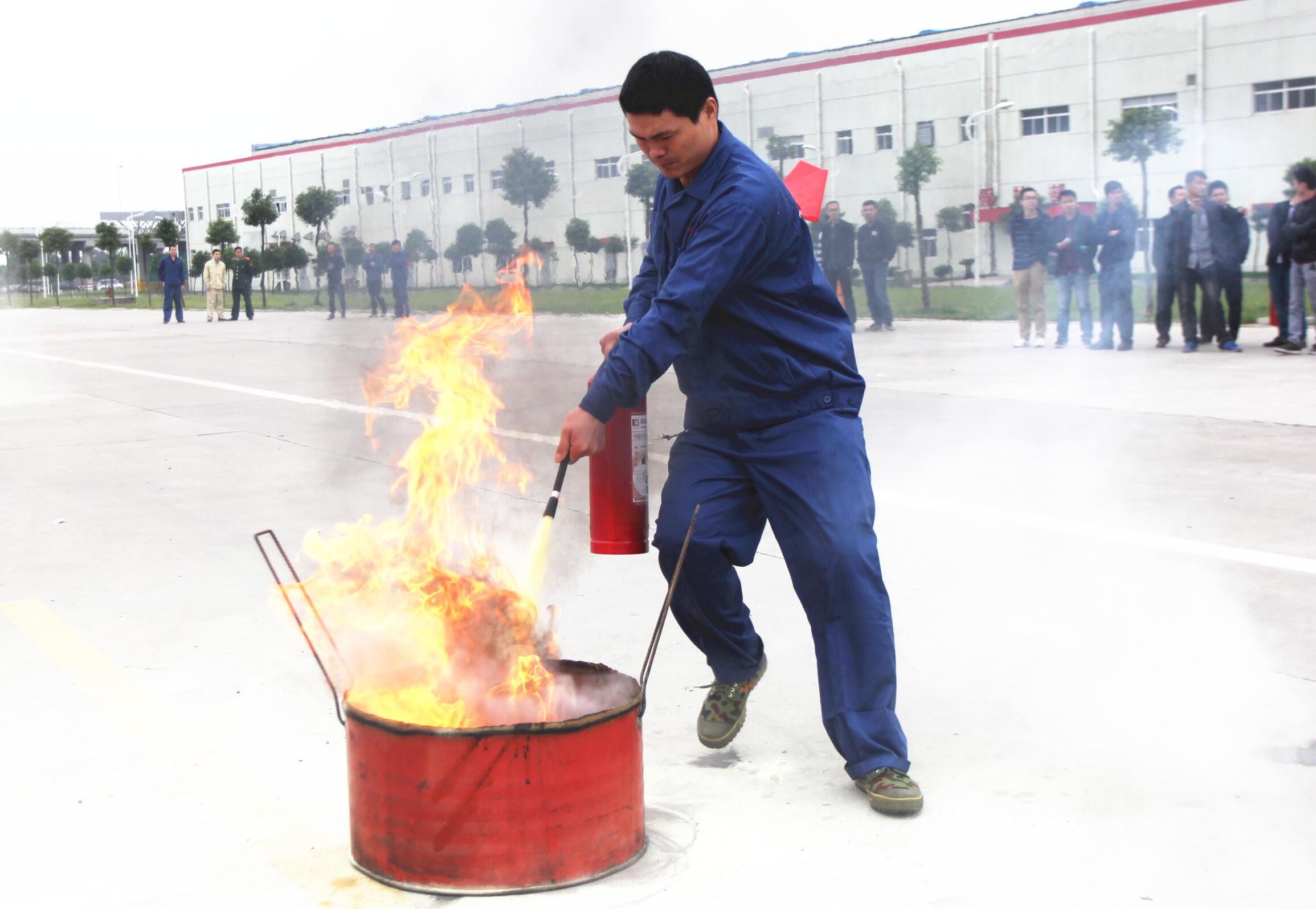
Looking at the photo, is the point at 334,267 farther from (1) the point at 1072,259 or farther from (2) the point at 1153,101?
(2) the point at 1153,101

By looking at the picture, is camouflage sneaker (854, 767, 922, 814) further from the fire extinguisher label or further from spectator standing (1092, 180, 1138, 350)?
spectator standing (1092, 180, 1138, 350)

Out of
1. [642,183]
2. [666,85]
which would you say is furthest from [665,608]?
[642,183]

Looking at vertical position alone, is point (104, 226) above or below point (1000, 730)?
above

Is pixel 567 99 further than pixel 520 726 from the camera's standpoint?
Yes

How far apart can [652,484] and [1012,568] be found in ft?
8.06

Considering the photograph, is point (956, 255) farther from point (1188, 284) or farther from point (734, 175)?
point (734, 175)

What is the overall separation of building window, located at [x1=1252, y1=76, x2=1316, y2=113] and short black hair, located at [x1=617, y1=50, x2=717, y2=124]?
41.0m

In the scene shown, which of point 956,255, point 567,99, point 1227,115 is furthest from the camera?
point 956,255

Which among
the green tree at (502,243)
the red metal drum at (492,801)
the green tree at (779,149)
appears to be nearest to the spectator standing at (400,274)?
the green tree at (502,243)

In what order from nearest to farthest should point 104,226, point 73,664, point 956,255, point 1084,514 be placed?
point 73,664 → point 1084,514 → point 956,255 → point 104,226

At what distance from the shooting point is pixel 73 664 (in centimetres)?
414

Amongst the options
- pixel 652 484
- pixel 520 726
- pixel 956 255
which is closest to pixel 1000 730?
pixel 520 726

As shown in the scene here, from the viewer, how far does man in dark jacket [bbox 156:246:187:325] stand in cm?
2669

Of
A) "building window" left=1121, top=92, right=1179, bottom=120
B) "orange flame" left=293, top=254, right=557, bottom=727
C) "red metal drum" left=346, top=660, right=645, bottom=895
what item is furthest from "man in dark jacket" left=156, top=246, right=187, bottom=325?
"building window" left=1121, top=92, right=1179, bottom=120
